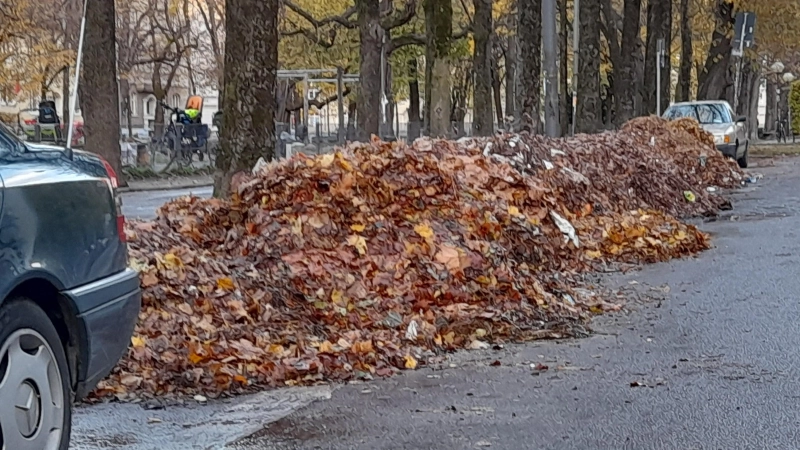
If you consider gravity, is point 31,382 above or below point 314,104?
below

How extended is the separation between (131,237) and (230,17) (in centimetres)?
370

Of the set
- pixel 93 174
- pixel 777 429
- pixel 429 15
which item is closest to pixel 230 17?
pixel 93 174

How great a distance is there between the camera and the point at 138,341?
7.12m

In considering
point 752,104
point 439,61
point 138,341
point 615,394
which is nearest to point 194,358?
point 138,341

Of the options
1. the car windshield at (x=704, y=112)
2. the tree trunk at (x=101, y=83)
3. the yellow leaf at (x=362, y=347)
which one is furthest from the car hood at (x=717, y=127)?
the yellow leaf at (x=362, y=347)

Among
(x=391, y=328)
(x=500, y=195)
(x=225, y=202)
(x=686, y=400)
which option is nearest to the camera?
(x=686, y=400)

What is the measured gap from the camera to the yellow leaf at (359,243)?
9086 mm

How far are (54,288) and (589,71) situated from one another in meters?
23.9

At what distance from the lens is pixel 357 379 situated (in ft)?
22.7

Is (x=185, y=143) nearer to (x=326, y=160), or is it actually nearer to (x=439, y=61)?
(x=439, y=61)

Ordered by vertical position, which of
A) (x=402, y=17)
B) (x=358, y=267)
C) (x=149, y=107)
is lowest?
(x=358, y=267)

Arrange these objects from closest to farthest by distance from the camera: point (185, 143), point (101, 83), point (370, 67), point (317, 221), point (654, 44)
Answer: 1. point (317, 221)
2. point (101, 83)
3. point (370, 67)
4. point (654, 44)
5. point (185, 143)

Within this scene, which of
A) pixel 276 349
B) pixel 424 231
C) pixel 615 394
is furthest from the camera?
pixel 424 231

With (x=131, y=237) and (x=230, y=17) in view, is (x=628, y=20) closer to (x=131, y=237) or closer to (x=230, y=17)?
(x=230, y=17)
